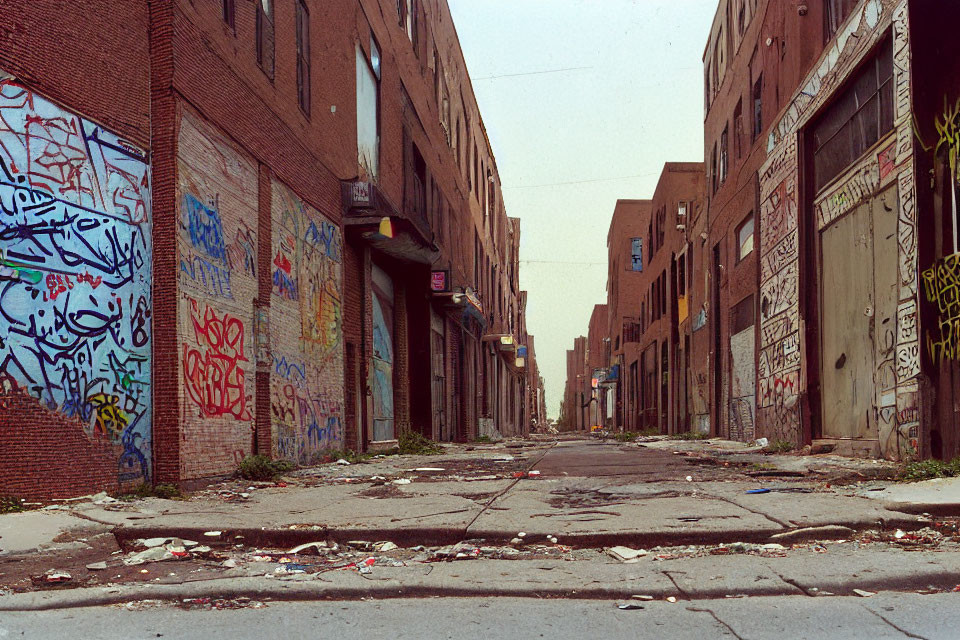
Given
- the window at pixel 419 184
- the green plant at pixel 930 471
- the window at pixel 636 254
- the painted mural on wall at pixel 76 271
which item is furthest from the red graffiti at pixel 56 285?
the window at pixel 636 254

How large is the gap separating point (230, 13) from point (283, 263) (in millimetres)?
3348

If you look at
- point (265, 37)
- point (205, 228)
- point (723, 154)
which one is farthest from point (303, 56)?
point (723, 154)

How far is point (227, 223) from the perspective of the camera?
997cm

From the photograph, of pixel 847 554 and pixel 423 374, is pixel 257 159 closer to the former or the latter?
pixel 847 554

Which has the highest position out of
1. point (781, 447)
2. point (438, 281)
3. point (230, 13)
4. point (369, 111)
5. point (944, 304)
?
point (369, 111)

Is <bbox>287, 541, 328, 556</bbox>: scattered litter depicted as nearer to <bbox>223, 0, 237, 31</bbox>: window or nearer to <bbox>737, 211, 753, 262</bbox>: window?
<bbox>223, 0, 237, 31</bbox>: window

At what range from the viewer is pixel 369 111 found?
1716 centimetres

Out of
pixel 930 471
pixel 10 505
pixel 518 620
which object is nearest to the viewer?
pixel 518 620

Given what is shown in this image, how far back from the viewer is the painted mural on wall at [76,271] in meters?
6.72

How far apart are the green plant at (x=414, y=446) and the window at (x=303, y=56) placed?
7553 mm

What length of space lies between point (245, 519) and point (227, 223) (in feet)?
Answer: 16.0

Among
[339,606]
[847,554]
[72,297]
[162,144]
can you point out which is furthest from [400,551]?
[162,144]

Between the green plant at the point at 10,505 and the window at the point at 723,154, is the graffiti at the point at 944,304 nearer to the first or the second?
the green plant at the point at 10,505

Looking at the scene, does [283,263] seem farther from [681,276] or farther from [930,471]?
[681,276]
